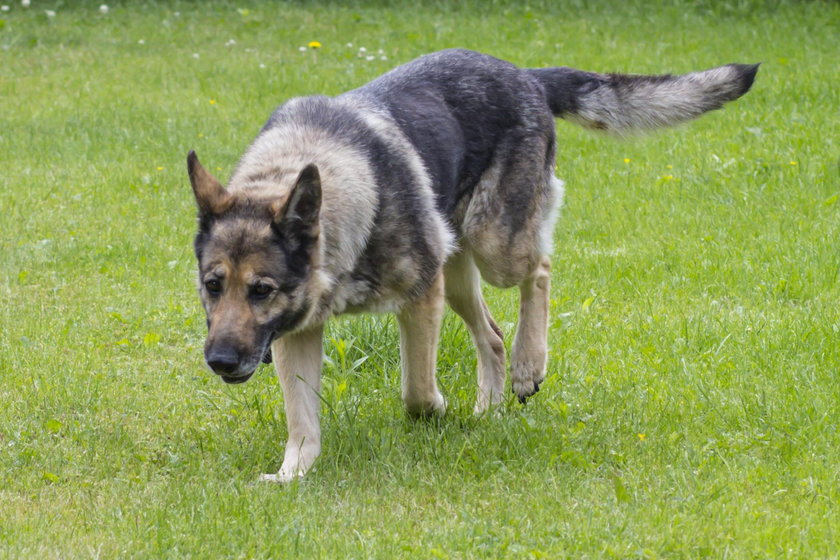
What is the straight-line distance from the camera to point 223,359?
14.0 feet

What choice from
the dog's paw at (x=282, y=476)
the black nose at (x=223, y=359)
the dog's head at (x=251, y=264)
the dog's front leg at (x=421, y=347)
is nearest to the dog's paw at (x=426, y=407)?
the dog's front leg at (x=421, y=347)

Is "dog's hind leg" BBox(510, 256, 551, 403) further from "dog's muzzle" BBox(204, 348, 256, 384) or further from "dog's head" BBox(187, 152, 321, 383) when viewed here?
A: "dog's muzzle" BBox(204, 348, 256, 384)

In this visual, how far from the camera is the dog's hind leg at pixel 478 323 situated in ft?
19.3

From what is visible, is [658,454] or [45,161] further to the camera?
[45,161]

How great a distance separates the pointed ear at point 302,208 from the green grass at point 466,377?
0.99 m

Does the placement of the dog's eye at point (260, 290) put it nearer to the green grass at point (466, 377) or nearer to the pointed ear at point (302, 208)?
the pointed ear at point (302, 208)

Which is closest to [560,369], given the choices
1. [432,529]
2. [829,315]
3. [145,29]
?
[829,315]

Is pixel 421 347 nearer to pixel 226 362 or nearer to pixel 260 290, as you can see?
pixel 260 290

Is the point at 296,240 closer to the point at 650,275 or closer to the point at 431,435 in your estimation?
the point at 431,435

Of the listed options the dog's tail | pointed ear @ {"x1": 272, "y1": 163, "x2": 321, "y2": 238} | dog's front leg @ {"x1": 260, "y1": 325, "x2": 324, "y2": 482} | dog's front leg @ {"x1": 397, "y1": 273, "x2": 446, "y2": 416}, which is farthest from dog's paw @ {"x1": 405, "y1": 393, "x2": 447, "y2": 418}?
the dog's tail

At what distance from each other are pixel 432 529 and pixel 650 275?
11.7ft

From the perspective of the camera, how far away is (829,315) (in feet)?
20.5

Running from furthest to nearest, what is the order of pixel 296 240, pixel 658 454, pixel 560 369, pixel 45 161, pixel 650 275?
pixel 45 161 < pixel 650 275 < pixel 560 369 < pixel 658 454 < pixel 296 240

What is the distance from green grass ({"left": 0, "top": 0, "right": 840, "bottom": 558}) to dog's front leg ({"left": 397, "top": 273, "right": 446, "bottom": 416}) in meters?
0.13
